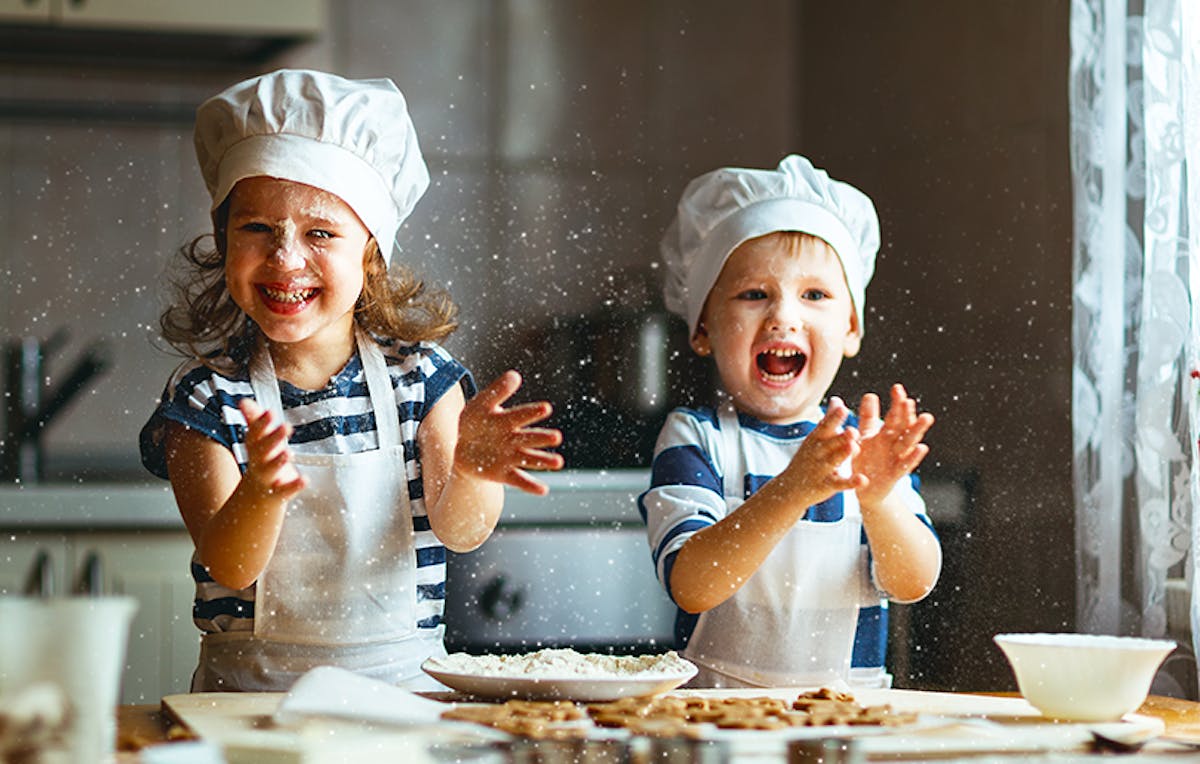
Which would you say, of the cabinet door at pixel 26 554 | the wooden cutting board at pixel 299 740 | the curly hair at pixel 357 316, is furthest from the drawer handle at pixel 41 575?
the wooden cutting board at pixel 299 740

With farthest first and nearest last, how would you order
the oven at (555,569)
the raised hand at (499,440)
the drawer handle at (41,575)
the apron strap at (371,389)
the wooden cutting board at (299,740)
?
the oven at (555,569) < the drawer handle at (41,575) < the apron strap at (371,389) < the raised hand at (499,440) < the wooden cutting board at (299,740)

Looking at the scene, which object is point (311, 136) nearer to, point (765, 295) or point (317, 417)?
point (317, 417)

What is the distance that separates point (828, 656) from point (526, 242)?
1.68 ft

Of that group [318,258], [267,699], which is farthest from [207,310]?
[267,699]

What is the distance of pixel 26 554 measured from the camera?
75 cm

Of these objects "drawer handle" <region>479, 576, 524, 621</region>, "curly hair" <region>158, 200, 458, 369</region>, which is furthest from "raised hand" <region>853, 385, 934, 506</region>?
"drawer handle" <region>479, 576, 524, 621</region>

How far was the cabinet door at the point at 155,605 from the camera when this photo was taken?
0.78 m

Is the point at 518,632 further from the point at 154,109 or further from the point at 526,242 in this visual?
the point at 154,109

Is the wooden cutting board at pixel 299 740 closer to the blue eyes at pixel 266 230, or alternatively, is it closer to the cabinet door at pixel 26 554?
the blue eyes at pixel 266 230

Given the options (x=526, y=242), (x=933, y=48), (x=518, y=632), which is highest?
(x=933, y=48)

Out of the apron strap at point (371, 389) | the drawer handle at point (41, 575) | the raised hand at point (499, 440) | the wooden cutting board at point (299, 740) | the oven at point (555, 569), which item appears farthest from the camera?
the oven at point (555, 569)

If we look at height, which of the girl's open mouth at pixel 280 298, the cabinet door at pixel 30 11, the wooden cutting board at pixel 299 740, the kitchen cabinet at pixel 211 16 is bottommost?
the wooden cutting board at pixel 299 740

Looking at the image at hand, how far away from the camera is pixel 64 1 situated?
906 millimetres

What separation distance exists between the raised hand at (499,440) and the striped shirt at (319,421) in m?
0.09
